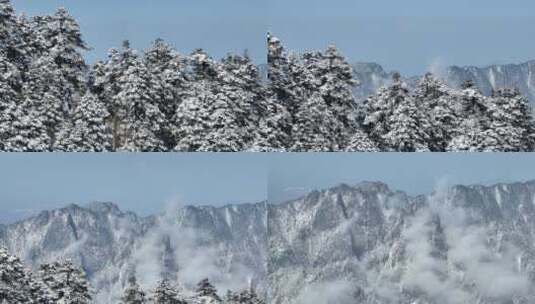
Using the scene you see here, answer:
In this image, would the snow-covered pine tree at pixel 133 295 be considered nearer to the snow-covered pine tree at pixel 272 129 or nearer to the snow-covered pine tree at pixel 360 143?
the snow-covered pine tree at pixel 272 129

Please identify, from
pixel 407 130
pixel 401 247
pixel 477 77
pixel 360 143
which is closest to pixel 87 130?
pixel 360 143

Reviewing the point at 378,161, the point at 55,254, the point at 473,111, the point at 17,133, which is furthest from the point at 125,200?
the point at 473,111

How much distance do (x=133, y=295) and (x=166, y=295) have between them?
507 millimetres

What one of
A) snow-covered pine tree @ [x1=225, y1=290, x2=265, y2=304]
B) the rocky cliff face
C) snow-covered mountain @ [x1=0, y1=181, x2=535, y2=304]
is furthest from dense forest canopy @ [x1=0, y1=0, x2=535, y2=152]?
snow-covered pine tree @ [x1=225, y1=290, x2=265, y2=304]

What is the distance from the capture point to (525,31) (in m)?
20.8

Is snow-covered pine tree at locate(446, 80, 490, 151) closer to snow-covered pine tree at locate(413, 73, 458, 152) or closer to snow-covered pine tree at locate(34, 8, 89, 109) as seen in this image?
snow-covered pine tree at locate(413, 73, 458, 152)

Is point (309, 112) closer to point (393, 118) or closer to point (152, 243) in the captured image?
point (393, 118)

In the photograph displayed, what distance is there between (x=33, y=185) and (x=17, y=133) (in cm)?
218

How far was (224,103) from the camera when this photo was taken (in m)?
20.4

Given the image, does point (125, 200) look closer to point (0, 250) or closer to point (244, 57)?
point (0, 250)

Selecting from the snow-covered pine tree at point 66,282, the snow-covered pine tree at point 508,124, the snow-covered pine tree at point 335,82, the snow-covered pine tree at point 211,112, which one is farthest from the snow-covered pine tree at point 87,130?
the snow-covered pine tree at point 508,124

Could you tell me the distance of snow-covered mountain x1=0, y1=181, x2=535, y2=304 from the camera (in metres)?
17.6

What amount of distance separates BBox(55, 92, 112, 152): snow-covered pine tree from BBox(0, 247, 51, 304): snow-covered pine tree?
279 cm

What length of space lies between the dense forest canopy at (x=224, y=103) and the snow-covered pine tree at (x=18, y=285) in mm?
2868
